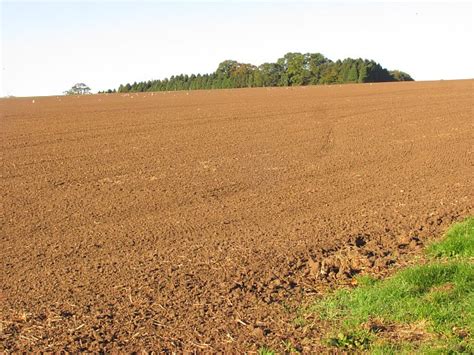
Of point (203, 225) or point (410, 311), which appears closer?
point (410, 311)

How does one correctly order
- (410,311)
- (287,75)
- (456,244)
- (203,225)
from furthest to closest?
(287,75) < (203,225) < (456,244) < (410,311)

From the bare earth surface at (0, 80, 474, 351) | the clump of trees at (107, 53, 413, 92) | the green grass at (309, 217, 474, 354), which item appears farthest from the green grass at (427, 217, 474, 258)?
the clump of trees at (107, 53, 413, 92)

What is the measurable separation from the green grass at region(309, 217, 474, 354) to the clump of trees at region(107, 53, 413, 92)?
75.8 m

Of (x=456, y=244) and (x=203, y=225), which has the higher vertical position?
(x=456, y=244)

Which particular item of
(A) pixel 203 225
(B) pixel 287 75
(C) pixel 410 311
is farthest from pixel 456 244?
(B) pixel 287 75

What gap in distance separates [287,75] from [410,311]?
281 feet

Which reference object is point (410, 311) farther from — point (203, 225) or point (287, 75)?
point (287, 75)

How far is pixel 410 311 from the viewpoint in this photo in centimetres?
575

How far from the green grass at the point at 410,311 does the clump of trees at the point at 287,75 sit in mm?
75760

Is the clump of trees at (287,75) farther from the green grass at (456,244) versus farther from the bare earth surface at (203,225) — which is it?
the green grass at (456,244)

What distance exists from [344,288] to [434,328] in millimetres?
1327

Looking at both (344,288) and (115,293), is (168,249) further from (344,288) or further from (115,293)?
(344,288)

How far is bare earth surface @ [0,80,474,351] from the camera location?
19.2 ft

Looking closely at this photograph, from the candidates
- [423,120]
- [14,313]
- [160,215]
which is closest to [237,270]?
[14,313]
